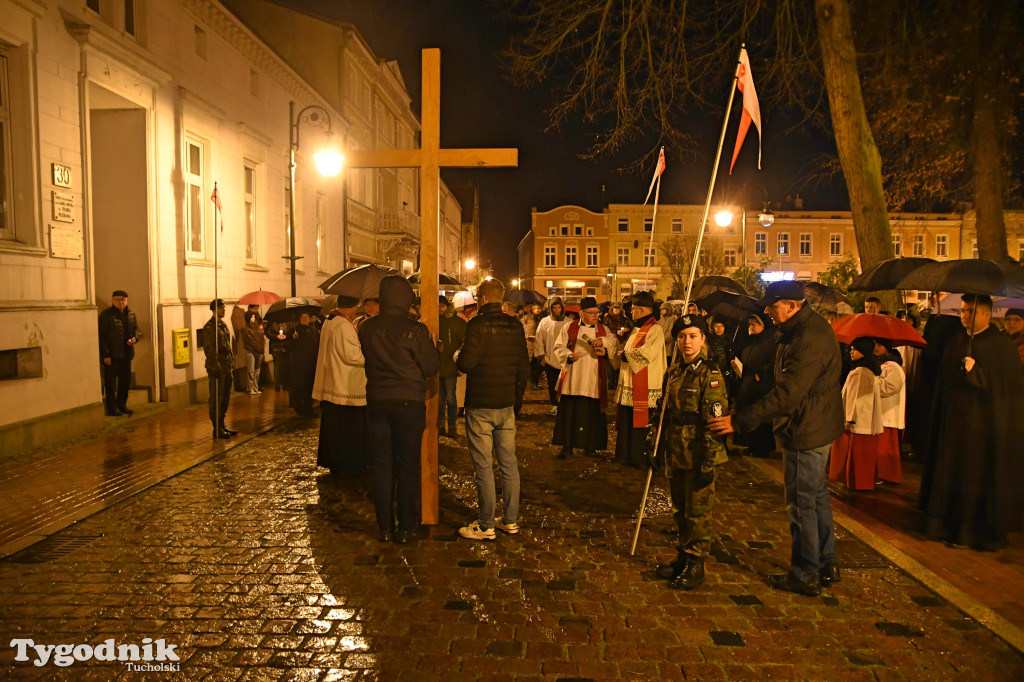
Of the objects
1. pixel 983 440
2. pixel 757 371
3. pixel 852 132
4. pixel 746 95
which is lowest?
pixel 983 440

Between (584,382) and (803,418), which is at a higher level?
(803,418)

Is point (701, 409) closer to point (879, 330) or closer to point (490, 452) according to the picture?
point (490, 452)

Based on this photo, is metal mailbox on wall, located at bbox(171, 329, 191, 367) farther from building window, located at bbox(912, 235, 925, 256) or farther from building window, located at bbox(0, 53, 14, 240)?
building window, located at bbox(912, 235, 925, 256)

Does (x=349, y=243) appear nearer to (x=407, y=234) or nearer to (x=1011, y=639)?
(x=407, y=234)

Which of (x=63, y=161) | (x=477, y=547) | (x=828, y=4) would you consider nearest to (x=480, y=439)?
(x=477, y=547)

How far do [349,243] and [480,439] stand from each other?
866 inches

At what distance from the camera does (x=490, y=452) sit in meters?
5.70

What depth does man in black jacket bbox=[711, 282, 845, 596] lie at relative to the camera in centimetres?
453

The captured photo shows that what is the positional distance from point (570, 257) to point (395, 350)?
6627cm

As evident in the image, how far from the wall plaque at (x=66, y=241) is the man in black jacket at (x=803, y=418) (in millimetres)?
9095

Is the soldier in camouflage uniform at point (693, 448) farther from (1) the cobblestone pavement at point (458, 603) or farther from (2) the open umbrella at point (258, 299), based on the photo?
(2) the open umbrella at point (258, 299)

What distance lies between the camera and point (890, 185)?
17969 millimetres

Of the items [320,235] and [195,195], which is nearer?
[195,195]

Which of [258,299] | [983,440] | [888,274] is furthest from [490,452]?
[258,299]
